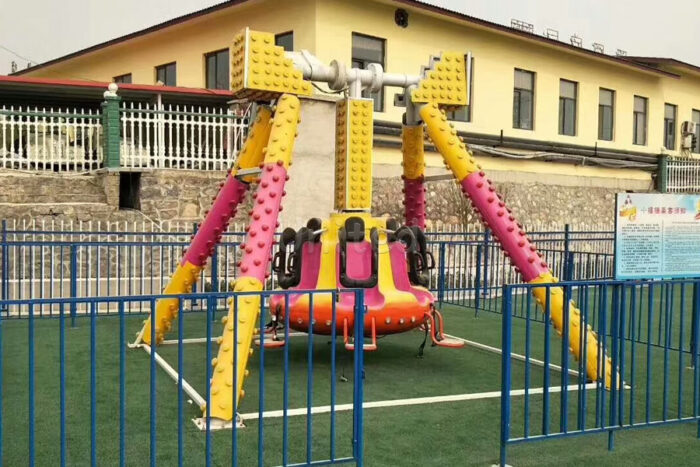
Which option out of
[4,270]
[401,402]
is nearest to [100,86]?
[4,270]

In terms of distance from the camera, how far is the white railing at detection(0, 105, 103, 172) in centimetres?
1525

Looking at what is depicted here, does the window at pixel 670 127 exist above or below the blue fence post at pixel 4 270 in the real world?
above

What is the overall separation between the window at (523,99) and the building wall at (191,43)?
8.05 meters

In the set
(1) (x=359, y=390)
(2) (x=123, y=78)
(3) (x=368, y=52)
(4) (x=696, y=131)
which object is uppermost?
(2) (x=123, y=78)

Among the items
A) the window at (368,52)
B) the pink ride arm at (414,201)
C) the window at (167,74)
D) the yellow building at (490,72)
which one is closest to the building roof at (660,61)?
the yellow building at (490,72)

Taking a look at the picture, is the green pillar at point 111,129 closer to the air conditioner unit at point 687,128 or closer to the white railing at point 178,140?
the white railing at point 178,140

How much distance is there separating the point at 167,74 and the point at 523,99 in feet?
36.5

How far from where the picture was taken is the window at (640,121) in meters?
27.2

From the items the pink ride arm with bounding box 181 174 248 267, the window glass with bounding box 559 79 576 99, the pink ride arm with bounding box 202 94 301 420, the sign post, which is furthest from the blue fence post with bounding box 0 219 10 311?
the window glass with bounding box 559 79 576 99

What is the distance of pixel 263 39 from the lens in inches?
314

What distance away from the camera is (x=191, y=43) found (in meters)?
21.4

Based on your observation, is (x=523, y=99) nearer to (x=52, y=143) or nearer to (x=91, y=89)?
(x=91, y=89)

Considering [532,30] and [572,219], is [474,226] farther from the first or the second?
[532,30]

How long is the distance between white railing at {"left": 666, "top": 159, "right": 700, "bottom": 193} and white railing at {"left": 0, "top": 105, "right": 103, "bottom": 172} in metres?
20.9
